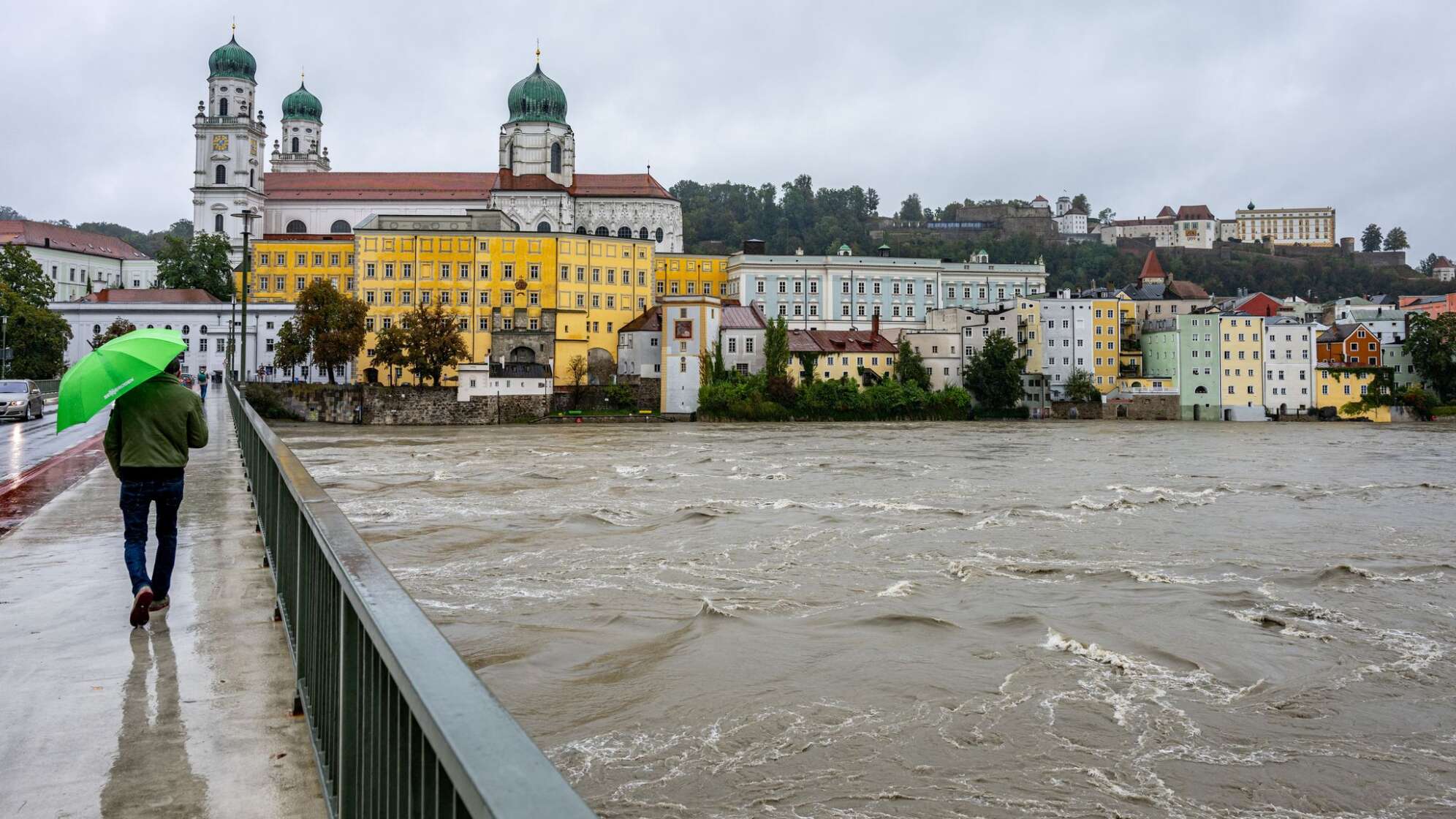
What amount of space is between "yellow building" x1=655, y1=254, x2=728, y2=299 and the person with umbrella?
3123 inches

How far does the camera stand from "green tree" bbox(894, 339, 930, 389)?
74875 millimetres

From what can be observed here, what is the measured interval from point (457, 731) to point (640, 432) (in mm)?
54866

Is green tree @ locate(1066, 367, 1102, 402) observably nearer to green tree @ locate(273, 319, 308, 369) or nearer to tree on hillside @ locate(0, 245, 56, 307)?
green tree @ locate(273, 319, 308, 369)

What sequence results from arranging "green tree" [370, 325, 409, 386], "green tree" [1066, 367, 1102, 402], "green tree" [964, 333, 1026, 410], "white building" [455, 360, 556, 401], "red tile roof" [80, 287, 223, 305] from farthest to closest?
1. "red tile roof" [80, 287, 223, 305]
2. "green tree" [1066, 367, 1102, 402]
3. "green tree" [964, 333, 1026, 410]
4. "green tree" [370, 325, 409, 386]
5. "white building" [455, 360, 556, 401]

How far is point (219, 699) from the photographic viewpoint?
16.6 feet

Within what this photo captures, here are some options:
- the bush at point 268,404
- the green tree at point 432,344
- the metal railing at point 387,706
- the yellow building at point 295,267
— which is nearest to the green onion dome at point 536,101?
the yellow building at point 295,267

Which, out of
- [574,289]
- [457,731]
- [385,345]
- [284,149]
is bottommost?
[457,731]

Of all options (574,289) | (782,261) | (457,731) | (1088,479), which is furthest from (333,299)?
(457,731)

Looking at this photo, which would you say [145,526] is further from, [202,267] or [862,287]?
[202,267]

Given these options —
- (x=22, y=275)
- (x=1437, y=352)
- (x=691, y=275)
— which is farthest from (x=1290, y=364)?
(x=22, y=275)

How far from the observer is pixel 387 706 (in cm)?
256

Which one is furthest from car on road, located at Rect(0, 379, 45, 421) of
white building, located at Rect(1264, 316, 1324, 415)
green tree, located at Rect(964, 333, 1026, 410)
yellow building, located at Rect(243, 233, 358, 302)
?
white building, located at Rect(1264, 316, 1324, 415)

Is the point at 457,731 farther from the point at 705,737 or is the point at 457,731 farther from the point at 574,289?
the point at 574,289

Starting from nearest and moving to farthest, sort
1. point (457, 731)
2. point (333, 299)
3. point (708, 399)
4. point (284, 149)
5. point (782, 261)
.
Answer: point (457, 731), point (333, 299), point (708, 399), point (782, 261), point (284, 149)
